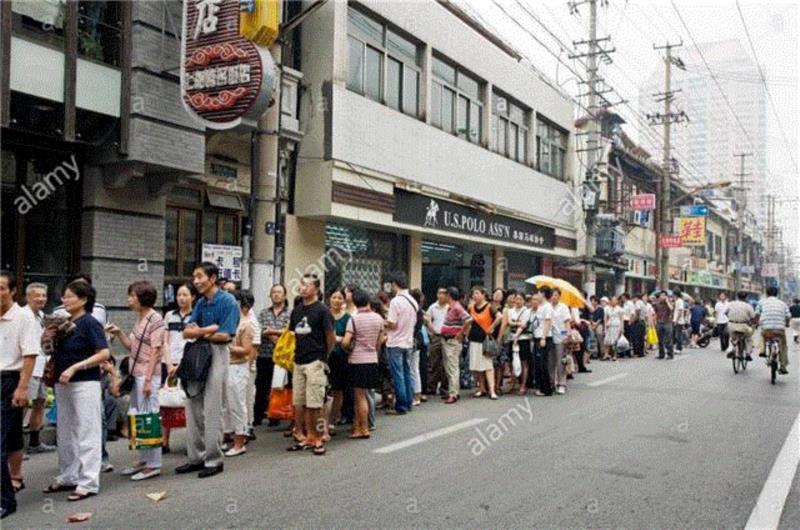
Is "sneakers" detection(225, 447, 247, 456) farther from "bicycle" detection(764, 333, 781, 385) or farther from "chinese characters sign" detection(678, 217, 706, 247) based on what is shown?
"chinese characters sign" detection(678, 217, 706, 247)

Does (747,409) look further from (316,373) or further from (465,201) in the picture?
(465,201)

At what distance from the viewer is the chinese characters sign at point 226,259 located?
11.7 meters

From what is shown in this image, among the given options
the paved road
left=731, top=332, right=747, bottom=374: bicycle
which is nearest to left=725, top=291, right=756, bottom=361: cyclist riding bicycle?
left=731, top=332, right=747, bottom=374: bicycle

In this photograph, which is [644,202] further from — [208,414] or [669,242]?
[208,414]

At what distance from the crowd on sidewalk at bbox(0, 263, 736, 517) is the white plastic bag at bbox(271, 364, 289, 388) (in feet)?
0.07

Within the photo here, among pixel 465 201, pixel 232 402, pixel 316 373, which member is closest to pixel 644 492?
pixel 316 373

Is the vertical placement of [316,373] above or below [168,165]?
below

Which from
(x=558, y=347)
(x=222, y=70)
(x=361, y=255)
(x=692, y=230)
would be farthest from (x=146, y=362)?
(x=692, y=230)

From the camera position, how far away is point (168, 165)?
10.8m

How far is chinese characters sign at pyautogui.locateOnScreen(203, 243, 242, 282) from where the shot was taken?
11695mm

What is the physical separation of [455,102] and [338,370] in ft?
43.1

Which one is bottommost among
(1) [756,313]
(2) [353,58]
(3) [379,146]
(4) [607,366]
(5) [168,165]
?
(4) [607,366]

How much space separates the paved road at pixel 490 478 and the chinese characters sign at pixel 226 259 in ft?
12.9

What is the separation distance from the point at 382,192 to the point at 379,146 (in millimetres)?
1045
